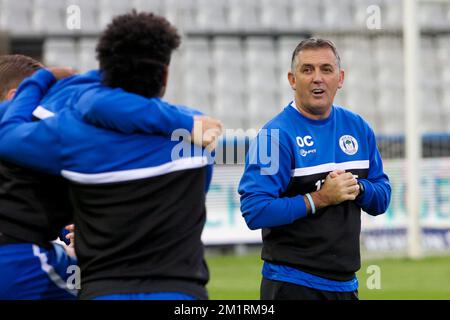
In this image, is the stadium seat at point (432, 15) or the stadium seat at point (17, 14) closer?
the stadium seat at point (17, 14)

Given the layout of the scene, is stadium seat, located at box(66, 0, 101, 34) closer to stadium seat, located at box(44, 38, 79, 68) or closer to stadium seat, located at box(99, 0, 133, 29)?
stadium seat, located at box(99, 0, 133, 29)

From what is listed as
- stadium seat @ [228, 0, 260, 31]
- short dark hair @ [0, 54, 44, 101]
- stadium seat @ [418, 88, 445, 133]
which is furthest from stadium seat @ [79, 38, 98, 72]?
short dark hair @ [0, 54, 44, 101]

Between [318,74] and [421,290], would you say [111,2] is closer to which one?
[421,290]

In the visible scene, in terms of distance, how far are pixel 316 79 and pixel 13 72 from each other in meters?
1.56

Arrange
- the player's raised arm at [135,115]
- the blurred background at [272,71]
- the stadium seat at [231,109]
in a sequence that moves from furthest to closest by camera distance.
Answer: the stadium seat at [231,109] < the blurred background at [272,71] < the player's raised arm at [135,115]

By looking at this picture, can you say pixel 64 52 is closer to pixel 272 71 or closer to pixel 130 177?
pixel 272 71

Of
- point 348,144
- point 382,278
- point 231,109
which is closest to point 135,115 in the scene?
point 348,144

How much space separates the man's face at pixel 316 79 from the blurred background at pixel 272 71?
8.17m

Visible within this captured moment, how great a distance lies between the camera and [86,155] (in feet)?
11.0

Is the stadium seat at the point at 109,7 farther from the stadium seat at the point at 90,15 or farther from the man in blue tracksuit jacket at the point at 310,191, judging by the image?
the man in blue tracksuit jacket at the point at 310,191

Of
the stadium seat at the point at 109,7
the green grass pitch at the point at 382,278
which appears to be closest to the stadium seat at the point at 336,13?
the stadium seat at the point at 109,7

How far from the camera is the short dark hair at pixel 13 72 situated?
422 centimetres
